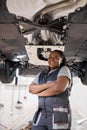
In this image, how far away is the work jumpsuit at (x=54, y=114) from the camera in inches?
85.7

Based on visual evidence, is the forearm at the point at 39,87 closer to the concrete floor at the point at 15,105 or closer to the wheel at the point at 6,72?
the wheel at the point at 6,72

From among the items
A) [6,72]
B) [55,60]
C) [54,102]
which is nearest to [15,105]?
[6,72]

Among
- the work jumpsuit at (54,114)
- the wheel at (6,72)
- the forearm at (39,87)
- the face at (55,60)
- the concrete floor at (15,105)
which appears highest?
the face at (55,60)

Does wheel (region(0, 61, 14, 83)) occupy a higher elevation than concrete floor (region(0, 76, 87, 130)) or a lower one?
higher

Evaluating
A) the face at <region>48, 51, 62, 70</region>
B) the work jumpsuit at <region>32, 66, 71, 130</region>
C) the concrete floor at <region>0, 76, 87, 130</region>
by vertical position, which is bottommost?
the concrete floor at <region>0, 76, 87, 130</region>

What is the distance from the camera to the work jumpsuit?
2.18 meters

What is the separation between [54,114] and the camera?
2180 mm

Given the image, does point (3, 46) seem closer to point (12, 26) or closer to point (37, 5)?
point (12, 26)

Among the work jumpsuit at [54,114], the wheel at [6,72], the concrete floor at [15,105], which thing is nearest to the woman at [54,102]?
the work jumpsuit at [54,114]

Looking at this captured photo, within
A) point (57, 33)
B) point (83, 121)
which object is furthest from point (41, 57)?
point (83, 121)

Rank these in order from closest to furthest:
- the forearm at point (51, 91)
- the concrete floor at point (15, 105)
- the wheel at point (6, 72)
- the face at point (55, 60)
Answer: the forearm at point (51, 91), the face at point (55, 60), the wheel at point (6, 72), the concrete floor at point (15, 105)

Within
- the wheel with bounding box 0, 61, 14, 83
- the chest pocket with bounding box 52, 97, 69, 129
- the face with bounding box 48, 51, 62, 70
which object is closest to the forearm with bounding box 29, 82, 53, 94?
the chest pocket with bounding box 52, 97, 69, 129

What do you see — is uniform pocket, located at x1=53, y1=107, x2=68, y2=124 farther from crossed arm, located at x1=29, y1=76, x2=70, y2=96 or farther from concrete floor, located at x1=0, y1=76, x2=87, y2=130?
concrete floor, located at x1=0, y1=76, x2=87, y2=130

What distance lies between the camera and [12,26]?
2.25m
